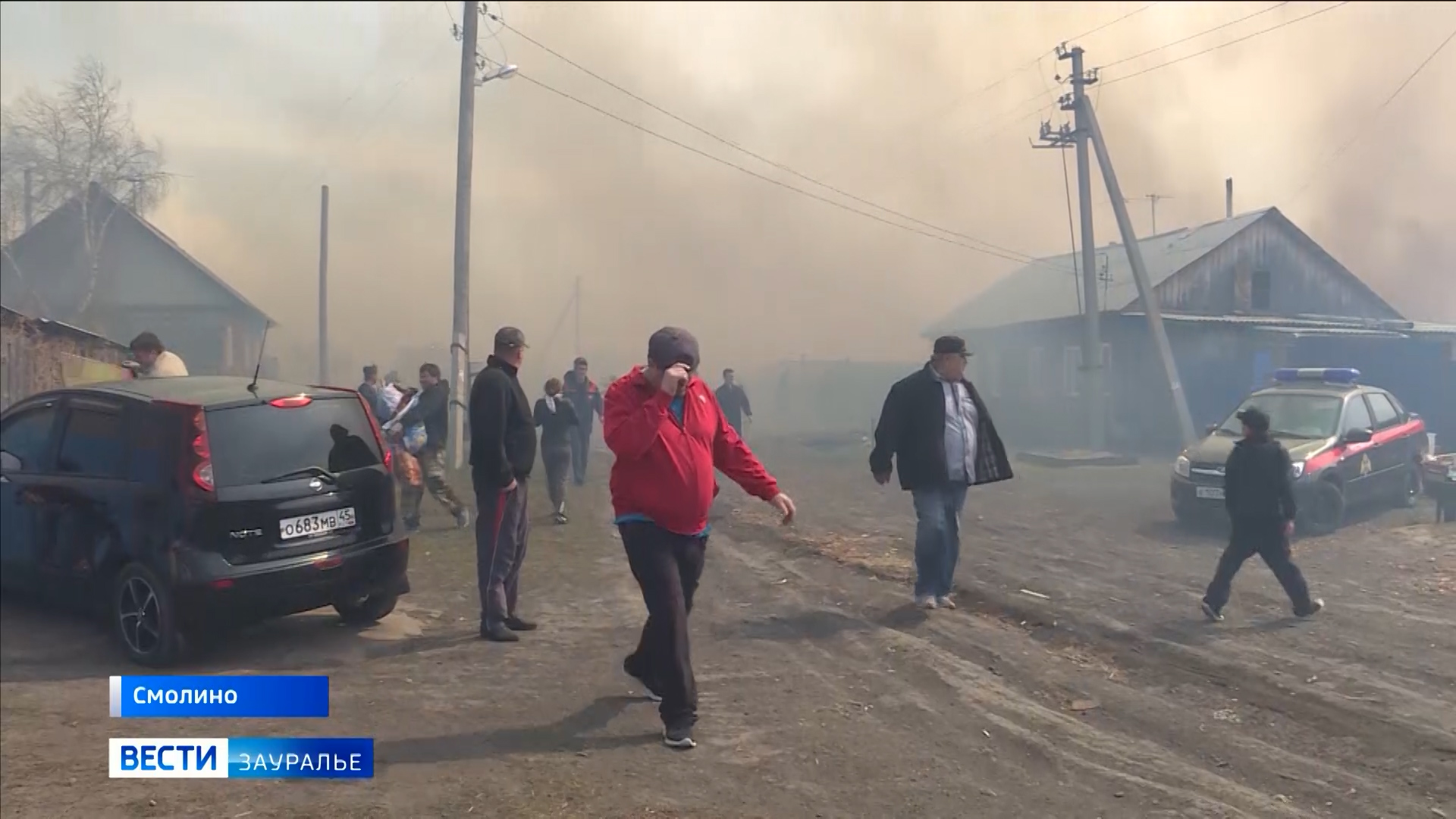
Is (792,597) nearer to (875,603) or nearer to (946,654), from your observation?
(875,603)

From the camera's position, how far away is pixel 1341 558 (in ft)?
31.3

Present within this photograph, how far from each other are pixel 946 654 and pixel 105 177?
31263 millimetres

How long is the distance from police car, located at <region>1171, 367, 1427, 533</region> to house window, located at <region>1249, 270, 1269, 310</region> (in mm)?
16052

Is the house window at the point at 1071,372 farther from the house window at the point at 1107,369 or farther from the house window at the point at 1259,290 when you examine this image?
the house window at the point at 1259,290

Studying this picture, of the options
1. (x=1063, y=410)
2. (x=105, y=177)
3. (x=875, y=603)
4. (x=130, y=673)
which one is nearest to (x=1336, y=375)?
(x=875, y=603)

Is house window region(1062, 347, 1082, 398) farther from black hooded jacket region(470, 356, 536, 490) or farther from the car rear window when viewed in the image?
the car rear window

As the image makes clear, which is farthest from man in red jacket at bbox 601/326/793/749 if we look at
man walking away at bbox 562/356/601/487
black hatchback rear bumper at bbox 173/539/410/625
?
man walking away at bbox 562/356/601/487

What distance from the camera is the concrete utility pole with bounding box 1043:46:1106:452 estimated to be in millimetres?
21109

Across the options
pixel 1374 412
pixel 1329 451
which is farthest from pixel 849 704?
pixel 1374 412

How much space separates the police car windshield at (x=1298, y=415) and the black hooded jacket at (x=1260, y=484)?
14.0 ft

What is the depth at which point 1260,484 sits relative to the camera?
7.19 meters

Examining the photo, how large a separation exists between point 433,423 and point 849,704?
21.1ft

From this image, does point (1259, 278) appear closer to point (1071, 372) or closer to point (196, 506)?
point (1071, 372)

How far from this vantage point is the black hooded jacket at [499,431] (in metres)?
6.29
